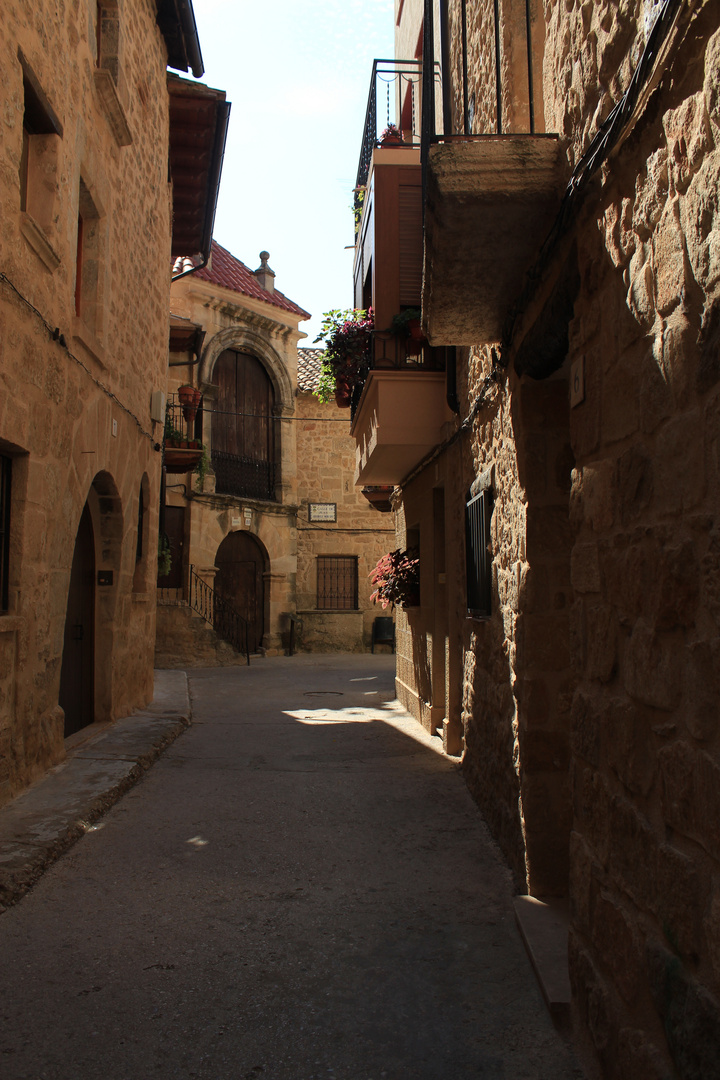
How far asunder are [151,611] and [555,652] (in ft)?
22.2

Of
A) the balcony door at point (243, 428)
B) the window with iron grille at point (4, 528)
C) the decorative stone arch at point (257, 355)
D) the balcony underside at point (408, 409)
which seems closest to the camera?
the window with iron grille at point (4, 528)

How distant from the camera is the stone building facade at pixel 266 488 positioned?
732 inches

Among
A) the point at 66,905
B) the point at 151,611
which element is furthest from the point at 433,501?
the point at 66,905

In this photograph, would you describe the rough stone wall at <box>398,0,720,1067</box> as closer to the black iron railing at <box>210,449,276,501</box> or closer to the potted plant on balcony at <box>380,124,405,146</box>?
the potted plant on balcony at <box>380,124,405,146</box>

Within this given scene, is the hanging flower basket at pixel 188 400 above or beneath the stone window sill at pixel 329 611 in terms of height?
above

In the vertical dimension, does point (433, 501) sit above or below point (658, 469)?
above

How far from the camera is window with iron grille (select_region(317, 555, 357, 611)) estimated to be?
21.5 metres

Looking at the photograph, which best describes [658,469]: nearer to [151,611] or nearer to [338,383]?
[338,383]

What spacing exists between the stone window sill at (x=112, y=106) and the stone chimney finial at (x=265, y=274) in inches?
559

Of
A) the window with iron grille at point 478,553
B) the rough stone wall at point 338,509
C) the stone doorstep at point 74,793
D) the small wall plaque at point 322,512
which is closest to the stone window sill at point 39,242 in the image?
the window with iron grille at point 478,553

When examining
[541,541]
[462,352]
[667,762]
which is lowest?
[667,762]

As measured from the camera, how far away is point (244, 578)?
20.0 metres

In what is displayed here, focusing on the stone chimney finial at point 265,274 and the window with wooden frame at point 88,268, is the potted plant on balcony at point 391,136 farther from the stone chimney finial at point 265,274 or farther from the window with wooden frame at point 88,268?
the stone chimney finial at point 265,274

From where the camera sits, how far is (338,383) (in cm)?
840
